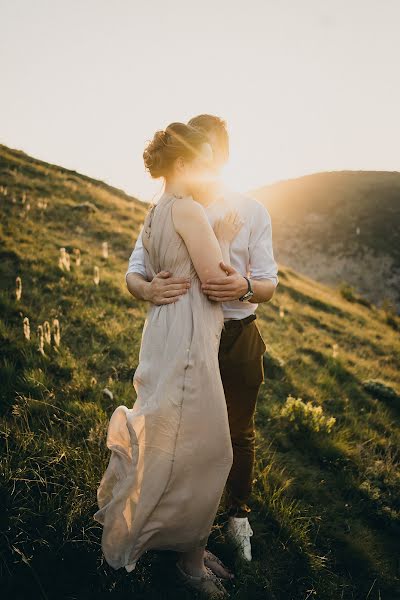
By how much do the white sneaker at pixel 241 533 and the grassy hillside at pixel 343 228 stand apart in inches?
1473

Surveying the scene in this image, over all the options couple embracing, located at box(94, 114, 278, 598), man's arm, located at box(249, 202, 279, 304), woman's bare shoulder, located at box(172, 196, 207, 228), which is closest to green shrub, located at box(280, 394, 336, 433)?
couple embracing, located at box(94, 114, 278, 598)

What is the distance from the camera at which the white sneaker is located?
2696mm

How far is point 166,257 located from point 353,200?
6540cm

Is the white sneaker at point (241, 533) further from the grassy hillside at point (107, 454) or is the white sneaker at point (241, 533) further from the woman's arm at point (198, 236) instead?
the woman's arm at point (198, 236)

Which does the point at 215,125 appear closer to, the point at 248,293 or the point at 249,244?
the point at 249,244

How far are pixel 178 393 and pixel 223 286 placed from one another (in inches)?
27.5

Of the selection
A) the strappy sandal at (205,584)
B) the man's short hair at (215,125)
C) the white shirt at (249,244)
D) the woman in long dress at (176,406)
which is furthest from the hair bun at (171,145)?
the strappy sandal at (205,584)

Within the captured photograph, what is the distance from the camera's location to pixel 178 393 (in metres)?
1.98

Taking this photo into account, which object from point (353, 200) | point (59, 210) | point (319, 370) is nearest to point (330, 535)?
point (319, 370)

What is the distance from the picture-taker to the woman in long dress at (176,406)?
1974 mm

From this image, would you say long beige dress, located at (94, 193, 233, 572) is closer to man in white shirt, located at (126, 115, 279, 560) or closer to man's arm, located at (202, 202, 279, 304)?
man in white shirt, located at (126, 115, 279, 560)

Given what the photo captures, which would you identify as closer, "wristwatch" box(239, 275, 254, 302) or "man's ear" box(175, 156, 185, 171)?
"man's ear" box(175, 156, 185, 171)

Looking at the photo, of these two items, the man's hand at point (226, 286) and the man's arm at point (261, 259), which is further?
the man's arm at point (261, 259)

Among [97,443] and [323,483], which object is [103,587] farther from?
[323,483]
